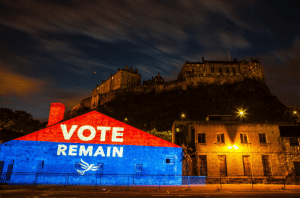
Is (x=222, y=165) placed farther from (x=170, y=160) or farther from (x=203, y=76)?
(x=203, y=76)

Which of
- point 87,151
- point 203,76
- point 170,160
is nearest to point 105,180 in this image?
point 87,151

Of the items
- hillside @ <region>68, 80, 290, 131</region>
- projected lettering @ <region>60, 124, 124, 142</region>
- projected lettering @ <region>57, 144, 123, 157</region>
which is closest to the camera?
projected lettering @ <region>57, 144, 123, 157</region>

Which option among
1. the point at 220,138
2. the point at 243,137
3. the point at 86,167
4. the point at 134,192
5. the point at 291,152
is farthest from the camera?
the point at 243,137

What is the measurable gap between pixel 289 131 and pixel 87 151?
27098mm

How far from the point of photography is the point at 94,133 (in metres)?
23.5

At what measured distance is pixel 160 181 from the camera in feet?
72.8

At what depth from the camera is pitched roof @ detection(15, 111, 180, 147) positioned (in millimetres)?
22906

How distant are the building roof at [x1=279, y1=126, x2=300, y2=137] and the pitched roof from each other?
16709 millimetres

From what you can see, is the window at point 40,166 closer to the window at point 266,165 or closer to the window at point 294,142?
the window at point 266,165

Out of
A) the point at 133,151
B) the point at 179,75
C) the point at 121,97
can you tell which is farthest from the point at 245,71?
the point at 133,151

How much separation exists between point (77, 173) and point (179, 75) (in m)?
103

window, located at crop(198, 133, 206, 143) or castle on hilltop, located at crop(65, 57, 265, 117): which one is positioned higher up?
castle on hilltop, located at crop(65, 57, 265, 117)

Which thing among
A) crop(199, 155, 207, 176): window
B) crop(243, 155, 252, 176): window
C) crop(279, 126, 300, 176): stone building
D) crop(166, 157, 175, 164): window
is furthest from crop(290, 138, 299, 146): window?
crop(166, 157, 175, 164): window

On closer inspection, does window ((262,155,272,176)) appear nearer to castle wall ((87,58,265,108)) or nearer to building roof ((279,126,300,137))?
building roof ((279,126,300,137))
